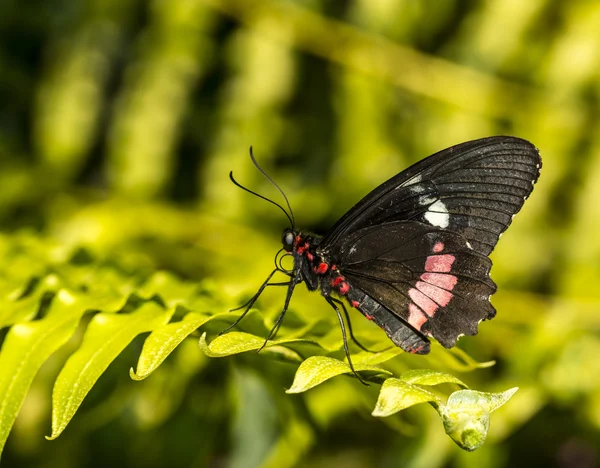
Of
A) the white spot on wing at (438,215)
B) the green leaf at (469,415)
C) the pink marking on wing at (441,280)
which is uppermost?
the white spot on wing at (438,215)

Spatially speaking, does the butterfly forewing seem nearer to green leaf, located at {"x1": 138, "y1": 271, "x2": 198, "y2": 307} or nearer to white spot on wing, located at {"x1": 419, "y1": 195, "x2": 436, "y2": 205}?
white spot on wing, located at {"x1": 419, "y1": 195, "x2": 436, "y2": 205}

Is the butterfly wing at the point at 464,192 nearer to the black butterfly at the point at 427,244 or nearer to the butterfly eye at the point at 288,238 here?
the black butterfly at the point at 427,244

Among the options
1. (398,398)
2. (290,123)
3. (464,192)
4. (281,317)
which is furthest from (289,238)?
(290,123)

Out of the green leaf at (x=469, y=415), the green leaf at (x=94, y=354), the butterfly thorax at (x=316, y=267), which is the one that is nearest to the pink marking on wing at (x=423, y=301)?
the butterfly thorax at (x=316, y=267)

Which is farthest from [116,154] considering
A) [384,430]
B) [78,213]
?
[384,430]

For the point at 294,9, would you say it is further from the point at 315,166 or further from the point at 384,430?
the point at 384,430

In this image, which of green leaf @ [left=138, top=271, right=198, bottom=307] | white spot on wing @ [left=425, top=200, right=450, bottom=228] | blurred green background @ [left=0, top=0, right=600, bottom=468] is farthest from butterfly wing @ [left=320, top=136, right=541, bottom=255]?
blurred green background @ [left=0, top=0, right=600, bottom=468]
